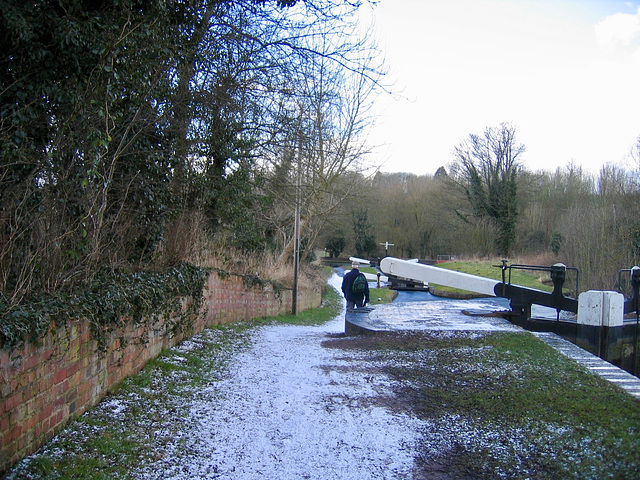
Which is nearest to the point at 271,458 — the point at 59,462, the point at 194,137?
the point at 59,462

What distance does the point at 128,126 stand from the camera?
6.06 metres

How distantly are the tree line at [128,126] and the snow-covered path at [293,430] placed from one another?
1.72m

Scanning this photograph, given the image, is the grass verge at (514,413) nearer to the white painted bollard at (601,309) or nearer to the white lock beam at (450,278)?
the white painted bollard at (601,309)

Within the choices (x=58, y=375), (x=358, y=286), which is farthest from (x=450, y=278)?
(x=58, y=375)

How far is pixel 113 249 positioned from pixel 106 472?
3.41 m

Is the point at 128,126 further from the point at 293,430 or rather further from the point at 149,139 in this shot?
the point at 293,430

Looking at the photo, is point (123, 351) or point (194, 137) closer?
point (123, 351)

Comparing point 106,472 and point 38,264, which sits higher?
point 38,264

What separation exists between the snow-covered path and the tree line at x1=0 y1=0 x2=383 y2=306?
1.72 meters

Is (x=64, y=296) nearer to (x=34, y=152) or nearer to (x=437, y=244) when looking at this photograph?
(x=34, y=152)

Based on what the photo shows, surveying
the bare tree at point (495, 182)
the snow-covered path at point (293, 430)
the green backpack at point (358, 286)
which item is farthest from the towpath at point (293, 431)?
the bare tree at point (495, 182)

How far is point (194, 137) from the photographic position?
10.4 m

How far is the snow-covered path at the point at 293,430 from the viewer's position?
356 centimetres

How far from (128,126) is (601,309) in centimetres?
912
